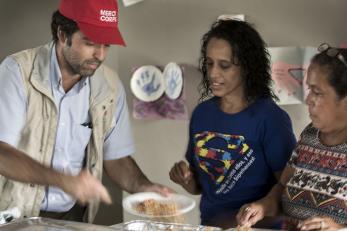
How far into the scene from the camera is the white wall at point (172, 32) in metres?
2.07

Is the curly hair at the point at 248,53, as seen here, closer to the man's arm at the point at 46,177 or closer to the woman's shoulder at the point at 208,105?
the woman's shoulder at the point at 208,105

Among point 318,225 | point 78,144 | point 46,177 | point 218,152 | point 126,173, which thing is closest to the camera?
point 318,225

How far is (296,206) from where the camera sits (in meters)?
1.55

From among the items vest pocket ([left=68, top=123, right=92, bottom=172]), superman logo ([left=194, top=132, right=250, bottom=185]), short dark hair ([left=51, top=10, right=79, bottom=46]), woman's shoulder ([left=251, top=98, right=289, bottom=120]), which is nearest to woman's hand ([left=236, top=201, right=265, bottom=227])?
superman logo ([left=194, top=132, right=250, bottom=185])

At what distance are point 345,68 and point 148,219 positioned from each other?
75 centimetres

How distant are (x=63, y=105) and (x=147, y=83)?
0.69m

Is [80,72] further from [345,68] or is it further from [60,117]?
[345,68]

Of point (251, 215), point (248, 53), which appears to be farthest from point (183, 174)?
point (248, 53)

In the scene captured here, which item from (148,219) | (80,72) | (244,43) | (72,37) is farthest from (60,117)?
(244,43)

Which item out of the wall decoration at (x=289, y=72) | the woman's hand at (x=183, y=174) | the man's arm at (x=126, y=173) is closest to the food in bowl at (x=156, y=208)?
the woman's hand at (x=183, y=174)

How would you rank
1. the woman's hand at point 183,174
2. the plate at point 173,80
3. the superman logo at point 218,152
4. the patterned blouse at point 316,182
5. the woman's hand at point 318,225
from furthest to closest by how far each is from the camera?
the plate at point 173,80 < the woman's hand at point 183,174 < the superman logo at point 218,152 < the patterned blouse at point 316,182 < the woman's hand at point 318,225

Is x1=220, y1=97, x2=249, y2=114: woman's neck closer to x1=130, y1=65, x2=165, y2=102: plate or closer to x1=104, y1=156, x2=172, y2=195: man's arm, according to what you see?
x1=104, y1=156, x2=172, y2=195: man's arm

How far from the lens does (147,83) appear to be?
97.1 inches

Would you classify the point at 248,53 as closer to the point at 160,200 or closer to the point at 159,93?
the point at 160,200
